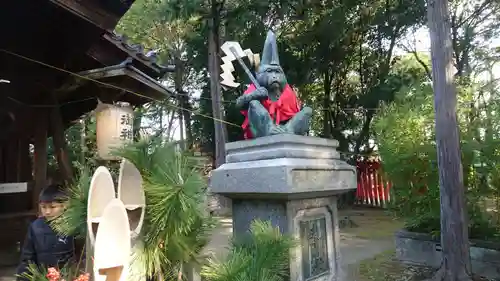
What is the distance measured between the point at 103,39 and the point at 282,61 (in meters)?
9.25

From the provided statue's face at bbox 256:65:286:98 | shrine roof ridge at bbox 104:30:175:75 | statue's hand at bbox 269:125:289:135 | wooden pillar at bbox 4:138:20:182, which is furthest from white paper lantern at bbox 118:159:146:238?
wooden pillar at bbox 4:138:20:182

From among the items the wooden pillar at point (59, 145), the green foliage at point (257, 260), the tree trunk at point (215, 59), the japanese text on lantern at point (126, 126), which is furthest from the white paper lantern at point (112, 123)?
the tree trunk at point (215, 59)

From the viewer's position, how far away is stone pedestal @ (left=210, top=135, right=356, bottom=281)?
313 cm

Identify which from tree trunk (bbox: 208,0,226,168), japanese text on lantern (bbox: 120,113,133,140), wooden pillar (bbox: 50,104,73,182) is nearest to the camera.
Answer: japanese text on lantern (bbox: 120,113,133,140)

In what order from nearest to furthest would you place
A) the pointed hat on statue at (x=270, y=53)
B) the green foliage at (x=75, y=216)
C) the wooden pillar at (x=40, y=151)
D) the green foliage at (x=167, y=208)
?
the green foliage at (x=167, y=208) → the green foliage at (x=75, y=216) → the pointed hat on statue at (x=270, y=53) → the wooden pillar at (x=40, y=151)

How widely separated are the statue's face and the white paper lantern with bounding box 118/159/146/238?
1.52 m

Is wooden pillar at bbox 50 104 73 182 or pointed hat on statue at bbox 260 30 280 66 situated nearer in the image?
pointed hat on statue at bbox 260 30 280 66

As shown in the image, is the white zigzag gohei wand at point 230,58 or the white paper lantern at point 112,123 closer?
the white zigzag gohei wand at point 230,58

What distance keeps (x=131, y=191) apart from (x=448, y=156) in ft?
13.9

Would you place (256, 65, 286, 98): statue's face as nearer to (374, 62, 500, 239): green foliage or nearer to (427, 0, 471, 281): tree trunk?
(427, 0, 471, 281): tree trunk

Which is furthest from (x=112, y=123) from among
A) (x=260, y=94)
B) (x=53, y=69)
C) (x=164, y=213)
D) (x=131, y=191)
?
(x=164, y=213)

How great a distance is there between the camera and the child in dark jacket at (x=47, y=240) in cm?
300

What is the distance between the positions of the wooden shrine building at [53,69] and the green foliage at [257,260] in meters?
3.48

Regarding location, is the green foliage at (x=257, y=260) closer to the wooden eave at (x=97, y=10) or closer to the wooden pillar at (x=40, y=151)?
the wooden eave at (x=97, y=10)
